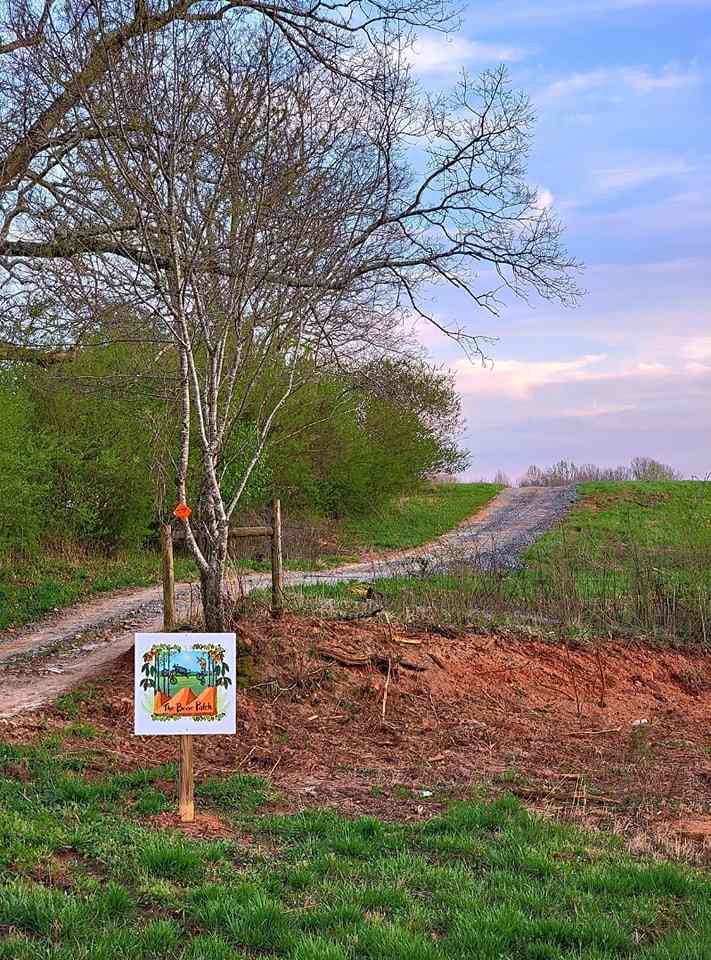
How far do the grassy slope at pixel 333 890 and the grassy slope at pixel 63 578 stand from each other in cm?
917

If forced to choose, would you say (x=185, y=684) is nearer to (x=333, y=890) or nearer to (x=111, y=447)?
(x=333, y=890)

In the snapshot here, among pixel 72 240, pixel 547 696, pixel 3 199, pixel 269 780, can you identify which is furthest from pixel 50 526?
pixel 269 780

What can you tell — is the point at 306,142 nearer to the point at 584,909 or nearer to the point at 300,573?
the point at 584,909

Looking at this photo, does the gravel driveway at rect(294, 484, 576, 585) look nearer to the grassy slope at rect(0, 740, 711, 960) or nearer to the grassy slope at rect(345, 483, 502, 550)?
the grassy slope at rect(345, 483, 502, 550)

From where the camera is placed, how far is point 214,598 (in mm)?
9383

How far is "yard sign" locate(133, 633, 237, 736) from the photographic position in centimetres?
615

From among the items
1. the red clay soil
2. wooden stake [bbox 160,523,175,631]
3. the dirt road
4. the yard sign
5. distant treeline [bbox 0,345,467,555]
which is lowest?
the red clay soil

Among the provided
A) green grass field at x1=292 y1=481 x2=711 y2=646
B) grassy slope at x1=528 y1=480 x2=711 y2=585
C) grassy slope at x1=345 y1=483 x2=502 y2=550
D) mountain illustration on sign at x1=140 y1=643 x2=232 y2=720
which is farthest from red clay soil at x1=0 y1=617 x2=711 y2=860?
grassy slope at x1=345 y1=483 x2=502 y2=550

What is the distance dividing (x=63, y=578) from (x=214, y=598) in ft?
29.6

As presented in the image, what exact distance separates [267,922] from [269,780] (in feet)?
8.94

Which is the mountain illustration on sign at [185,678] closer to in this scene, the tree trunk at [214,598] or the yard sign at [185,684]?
the yard sign at [185,684]

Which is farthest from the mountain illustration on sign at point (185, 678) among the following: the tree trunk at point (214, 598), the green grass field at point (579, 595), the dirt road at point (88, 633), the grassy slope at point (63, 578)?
the grassy slope at point (63, 578)

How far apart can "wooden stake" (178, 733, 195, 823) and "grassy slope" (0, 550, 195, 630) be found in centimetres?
854

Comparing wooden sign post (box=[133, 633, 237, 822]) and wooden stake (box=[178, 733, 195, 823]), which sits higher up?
wooden sign post (box=[133, 633, 237, 822])
